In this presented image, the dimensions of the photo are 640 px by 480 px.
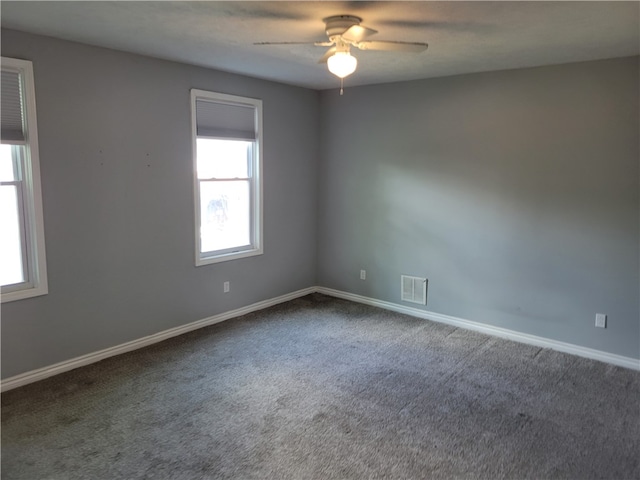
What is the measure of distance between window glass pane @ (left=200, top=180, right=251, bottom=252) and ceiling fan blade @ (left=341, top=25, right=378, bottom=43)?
7.63 feet

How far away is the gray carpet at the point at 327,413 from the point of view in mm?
2561

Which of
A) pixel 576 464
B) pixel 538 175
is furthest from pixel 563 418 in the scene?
pixel 538 175

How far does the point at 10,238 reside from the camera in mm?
3312

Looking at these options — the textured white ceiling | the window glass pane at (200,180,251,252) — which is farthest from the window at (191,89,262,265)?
the textured white ceiling

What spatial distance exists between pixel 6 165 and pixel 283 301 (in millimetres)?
3054

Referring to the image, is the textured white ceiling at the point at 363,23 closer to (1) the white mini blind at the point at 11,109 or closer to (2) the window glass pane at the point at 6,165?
(1) the white mini blind at the point at 11,109

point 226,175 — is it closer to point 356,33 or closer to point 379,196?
point 379,196

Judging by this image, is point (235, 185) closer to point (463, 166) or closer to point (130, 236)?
point (130, 236)

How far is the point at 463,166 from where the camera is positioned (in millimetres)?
4512

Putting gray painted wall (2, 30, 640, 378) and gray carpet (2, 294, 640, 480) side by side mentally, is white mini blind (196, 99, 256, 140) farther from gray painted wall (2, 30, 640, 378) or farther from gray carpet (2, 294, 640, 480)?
gray carpet (2, 294, 640, 480)

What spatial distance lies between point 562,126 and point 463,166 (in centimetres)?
91

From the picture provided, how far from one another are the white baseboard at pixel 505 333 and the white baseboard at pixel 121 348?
101 centimetres

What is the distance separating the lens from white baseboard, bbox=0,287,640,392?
3.47m

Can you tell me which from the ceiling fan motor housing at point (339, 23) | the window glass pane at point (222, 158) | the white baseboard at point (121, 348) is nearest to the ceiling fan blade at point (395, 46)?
the ceiling fan motor housing at point (339, 23)
